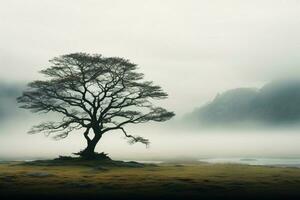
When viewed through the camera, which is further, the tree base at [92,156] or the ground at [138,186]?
the tree base at [92,156]

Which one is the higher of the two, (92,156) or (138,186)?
(92,156)

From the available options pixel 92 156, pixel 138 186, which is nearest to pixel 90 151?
pixel 92 156

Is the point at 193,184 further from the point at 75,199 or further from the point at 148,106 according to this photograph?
the point at 148,106

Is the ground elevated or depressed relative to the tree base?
depressed

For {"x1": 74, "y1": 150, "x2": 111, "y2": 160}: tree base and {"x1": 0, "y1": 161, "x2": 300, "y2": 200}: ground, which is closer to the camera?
{"x1": 0, "y1": 161, "x2": 300, "y2": 200}: ground

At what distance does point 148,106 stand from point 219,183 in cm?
3621

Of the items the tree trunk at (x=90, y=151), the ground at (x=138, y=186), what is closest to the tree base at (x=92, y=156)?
the tree trunk at (x=90, y=151)

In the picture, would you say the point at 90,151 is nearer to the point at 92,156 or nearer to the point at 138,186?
the point at 92,156

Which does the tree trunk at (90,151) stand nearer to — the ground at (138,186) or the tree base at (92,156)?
the tree base at (92,156)

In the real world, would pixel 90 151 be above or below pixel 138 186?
above

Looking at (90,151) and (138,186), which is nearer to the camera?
(138,186)

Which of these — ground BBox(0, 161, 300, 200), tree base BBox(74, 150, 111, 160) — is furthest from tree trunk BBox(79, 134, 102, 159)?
ground BBox(0, 161, 300, 200)

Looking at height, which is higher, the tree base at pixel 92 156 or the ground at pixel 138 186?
the tree base at pixel 92 156

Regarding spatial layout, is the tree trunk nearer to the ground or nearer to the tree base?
the tree base
